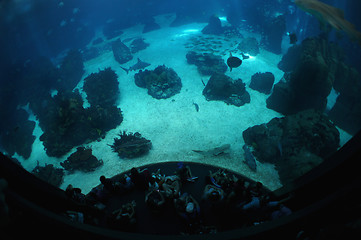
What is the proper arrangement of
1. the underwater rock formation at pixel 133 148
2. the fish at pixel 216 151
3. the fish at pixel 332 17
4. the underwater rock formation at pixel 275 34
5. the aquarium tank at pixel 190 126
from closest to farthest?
the aquarium tank at pixel 190 126 → the fish at pixel 332 17 → the fish at pixel 216 151 → the underwater rock formation at pixel 133 148 → the underwater rock formation at pixel 275 34

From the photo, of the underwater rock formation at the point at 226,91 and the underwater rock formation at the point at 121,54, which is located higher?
the underwater rock formation at the point at 226,91

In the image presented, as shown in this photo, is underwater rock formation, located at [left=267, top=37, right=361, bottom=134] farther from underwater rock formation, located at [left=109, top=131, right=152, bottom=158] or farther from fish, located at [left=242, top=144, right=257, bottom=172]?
underwater rock formation, located at [left=109, top=131, right=152, bottom=158]

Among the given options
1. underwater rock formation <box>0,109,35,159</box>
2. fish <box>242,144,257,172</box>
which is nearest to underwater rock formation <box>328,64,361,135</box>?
fish <box>242,144,257,172</box>

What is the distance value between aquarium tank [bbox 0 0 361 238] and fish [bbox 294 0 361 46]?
0.05 metres

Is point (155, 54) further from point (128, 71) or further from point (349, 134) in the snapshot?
point (349, 134)

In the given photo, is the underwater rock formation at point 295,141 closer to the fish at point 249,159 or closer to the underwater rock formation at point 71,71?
the fish at point 249,159

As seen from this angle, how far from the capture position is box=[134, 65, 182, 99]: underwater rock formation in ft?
38.3

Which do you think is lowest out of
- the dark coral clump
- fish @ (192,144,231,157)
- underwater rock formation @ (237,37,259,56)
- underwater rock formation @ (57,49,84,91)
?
underwater rock formation @ (57,49,84,91)

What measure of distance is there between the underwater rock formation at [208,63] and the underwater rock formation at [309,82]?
208 inches

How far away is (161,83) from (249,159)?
775cm

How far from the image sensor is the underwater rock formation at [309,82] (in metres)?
8.27

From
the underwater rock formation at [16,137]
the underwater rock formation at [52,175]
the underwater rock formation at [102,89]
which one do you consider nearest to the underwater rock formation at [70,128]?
the underwater rock formation at [52,175]

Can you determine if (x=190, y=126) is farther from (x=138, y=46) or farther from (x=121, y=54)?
(x=138, y=46)

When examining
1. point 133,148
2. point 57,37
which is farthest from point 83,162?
point 57,37
